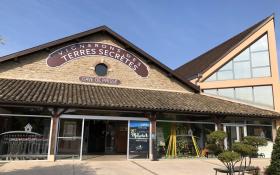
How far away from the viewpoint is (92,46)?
60.4ft

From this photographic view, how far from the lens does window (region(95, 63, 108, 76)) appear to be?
717 inches

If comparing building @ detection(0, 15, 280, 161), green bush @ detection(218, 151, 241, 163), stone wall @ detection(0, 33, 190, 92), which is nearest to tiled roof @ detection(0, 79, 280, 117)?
building @ detection(0, 15, 280, 161)

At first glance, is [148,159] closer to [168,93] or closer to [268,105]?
[168,93]

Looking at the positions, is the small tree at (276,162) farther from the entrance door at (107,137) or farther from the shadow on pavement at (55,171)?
the entrance door at (107,137)

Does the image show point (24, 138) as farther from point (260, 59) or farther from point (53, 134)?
point (260, 59)

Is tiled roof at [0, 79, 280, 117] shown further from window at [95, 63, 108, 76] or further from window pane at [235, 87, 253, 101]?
window at [95, 63, 108, 76]

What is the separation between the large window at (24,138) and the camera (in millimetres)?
13577

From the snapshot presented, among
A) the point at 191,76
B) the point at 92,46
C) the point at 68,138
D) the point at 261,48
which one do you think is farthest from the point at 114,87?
the point at 261,48

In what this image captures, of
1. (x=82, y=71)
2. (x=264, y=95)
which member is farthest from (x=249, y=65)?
(x=82, y=71)

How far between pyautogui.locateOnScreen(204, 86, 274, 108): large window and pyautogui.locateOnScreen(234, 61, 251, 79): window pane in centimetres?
98

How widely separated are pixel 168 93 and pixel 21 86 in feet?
31.3

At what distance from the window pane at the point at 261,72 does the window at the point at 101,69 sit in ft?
36.2

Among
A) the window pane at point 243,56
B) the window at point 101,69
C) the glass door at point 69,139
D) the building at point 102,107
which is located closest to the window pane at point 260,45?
the window pane at point 243,56

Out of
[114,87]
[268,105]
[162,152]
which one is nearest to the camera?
[162,152]
